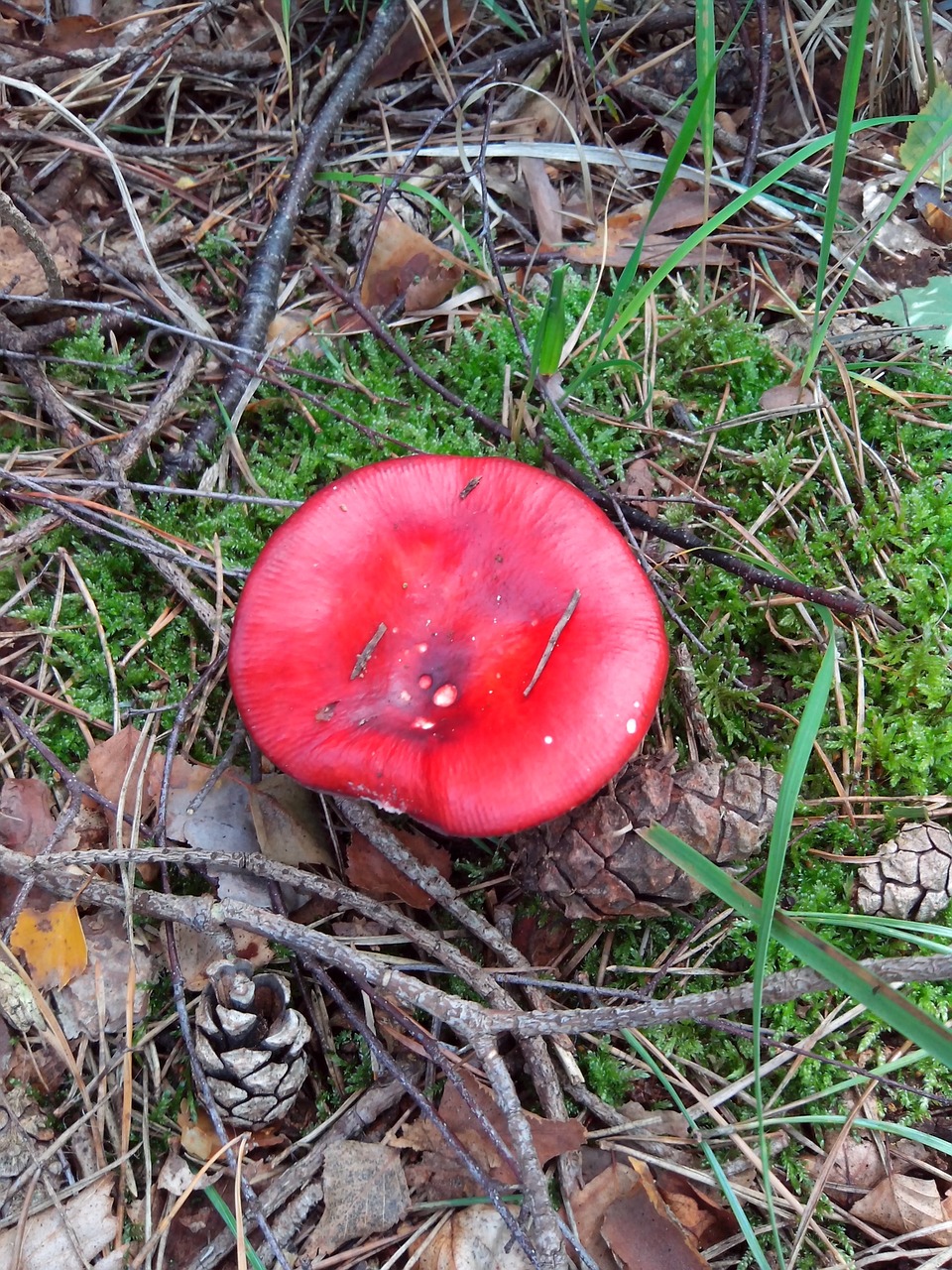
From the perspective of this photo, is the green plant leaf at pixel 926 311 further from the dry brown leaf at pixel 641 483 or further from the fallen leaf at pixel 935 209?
the dry brown leaf at pixel 641 483

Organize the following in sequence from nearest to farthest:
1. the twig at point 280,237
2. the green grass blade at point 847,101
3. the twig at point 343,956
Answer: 1. the twig at point 343,956
2. the green grass blade at point 847,101
3. the twig at point 280,237

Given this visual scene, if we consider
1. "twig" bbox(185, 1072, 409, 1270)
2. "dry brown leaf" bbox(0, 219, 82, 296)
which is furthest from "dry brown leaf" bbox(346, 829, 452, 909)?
"dry brown leaf" bbox(0, 219, 82, 296)

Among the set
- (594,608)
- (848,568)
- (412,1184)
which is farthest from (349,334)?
(412,1184)

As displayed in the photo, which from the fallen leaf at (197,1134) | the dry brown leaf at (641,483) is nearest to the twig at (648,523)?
the dry brown leaf at (641,483)

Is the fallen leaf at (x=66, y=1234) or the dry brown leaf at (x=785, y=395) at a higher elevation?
the dry brown leaf at (x=785, y=395)

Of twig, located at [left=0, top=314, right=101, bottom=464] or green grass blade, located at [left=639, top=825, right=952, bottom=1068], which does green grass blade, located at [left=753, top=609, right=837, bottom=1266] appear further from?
twig, located at [left=0, top=314, right=101, bottom=464]

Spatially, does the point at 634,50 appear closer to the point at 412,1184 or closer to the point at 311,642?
the point at 311,642

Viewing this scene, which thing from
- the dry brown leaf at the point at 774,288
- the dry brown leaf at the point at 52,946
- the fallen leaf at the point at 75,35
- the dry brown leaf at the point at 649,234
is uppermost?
the fallen leaf at the point at 75,35
